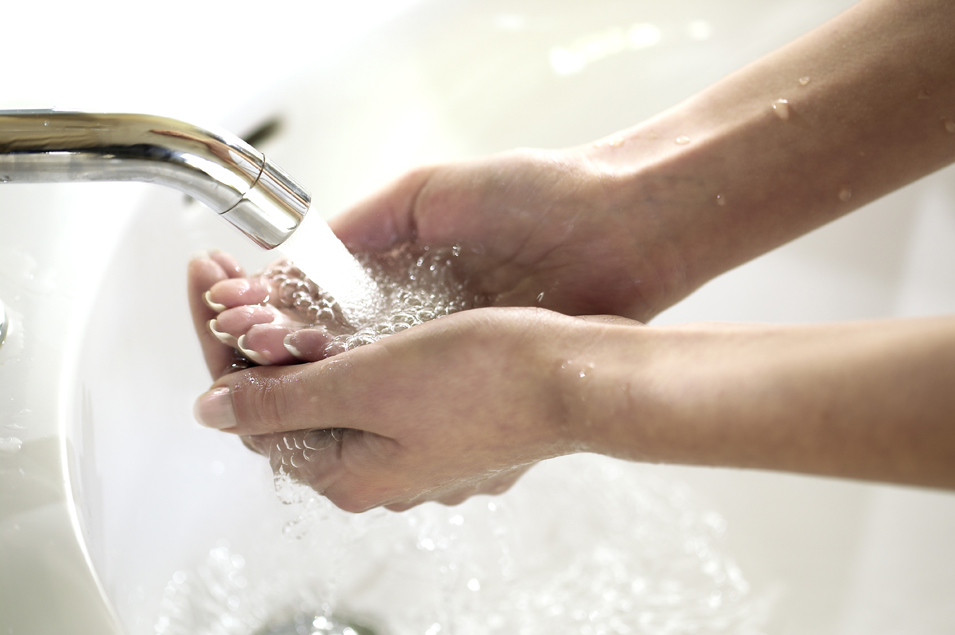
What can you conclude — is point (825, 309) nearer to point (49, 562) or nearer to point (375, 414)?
point (375, 414)

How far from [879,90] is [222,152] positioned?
0.56 meters

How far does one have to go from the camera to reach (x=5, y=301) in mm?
561

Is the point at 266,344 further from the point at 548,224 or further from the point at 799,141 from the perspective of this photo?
the point at 799,141

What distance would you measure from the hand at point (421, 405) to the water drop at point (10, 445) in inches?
5.1

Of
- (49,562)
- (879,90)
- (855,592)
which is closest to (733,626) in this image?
(855,592)

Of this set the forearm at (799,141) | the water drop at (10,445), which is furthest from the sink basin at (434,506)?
the forearm at (799,141)

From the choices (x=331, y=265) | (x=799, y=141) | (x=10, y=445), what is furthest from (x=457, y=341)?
(x=799, y=141)

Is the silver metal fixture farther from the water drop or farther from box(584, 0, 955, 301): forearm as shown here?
box(584, 0, 955, 301): forearm

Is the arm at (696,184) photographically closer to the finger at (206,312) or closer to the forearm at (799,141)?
the forearm at (799,141)

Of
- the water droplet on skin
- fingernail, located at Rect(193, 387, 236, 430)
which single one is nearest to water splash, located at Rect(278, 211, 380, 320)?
fingernail, located at Rect(193, 387, 236, 430)

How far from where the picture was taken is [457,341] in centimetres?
53

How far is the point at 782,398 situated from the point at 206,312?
46cm

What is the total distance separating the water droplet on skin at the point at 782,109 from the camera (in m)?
0.71

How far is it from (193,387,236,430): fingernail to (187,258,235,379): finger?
6 cm
